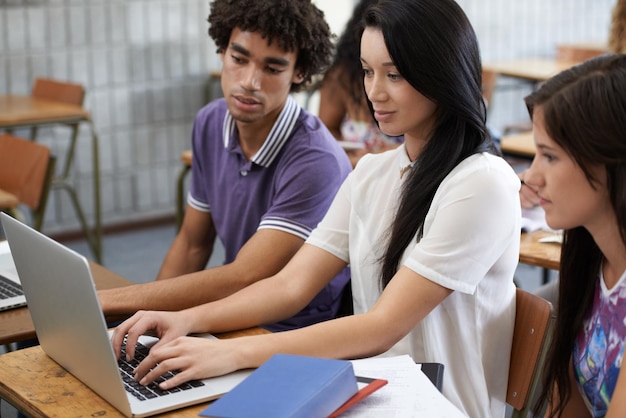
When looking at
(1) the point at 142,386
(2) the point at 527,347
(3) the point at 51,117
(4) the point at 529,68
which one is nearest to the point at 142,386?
(1) the point at 142,386

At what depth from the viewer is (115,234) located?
4789 mm

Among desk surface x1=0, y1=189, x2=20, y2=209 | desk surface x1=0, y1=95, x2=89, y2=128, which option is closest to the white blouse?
desk surface x1=0, y1=189, x2=20, y2=209

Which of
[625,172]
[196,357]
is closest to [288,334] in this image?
[196,357]

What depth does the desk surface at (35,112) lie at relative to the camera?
12.3 feet

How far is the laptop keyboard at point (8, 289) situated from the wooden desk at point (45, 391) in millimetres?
302

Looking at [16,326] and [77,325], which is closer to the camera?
[77,325]

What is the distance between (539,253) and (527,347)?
0.70m

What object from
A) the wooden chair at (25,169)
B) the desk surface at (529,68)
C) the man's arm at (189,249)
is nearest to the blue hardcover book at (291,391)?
the man's arm at (189,249)

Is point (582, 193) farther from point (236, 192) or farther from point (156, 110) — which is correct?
point (156, 110)

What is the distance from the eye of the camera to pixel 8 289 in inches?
73.1

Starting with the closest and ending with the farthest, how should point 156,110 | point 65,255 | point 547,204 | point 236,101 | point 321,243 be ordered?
point 65,255
point 547,204
point 321,243
point 236,101
point 156,110

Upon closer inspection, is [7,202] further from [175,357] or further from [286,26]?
[175,357]

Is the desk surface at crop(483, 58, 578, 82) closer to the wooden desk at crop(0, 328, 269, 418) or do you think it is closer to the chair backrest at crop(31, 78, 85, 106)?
the chair backrest at crop(31, 78, 85, 106)

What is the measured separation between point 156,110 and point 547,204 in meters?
3.63
